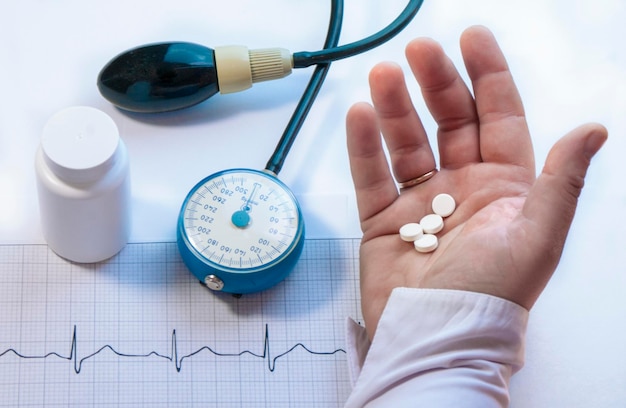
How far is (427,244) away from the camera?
0.68 meters

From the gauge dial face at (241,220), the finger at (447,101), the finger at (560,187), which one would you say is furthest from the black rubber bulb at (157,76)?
the finger at (560,187)

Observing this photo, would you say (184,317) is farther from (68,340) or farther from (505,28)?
(505,28)

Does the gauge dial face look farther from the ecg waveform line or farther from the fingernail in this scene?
the fingernail

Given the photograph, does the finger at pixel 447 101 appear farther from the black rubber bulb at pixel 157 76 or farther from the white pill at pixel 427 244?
the black rubber bulb at pixel 157 76

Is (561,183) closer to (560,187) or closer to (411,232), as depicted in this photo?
(560,187)

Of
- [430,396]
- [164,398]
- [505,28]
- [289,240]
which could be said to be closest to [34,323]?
[164,398]

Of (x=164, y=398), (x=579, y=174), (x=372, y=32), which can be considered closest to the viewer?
(x=579, y=174)

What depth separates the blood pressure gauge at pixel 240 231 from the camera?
693mm

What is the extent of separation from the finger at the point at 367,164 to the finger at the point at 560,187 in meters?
0.15

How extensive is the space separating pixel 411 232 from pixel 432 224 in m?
0.02

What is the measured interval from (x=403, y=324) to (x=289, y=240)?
129 millimetres

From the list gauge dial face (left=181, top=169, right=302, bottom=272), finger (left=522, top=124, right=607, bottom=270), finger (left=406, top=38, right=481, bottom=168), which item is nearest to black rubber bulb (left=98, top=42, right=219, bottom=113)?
gauge dial face (left=181, top=169, right=302, bottom=272)

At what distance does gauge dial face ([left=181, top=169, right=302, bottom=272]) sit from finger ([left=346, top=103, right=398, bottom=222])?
7 cm

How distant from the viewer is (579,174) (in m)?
0.59
